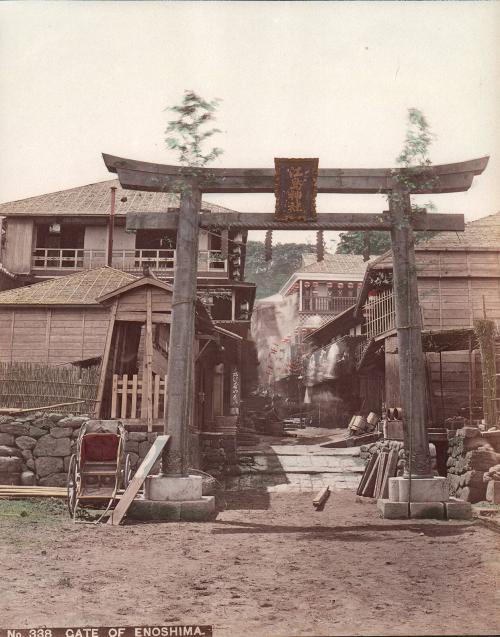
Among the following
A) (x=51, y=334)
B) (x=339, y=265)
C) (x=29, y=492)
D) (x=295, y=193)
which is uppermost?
(x=339, y=265)

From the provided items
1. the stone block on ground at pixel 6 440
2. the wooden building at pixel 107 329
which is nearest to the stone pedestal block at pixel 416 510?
the wooden building at pixel 107 329

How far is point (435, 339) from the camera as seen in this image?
16.9 metres

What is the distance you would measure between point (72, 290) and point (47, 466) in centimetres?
903

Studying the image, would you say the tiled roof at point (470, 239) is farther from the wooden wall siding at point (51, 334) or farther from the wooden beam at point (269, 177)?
the wooden wall siding at point (51, 334)

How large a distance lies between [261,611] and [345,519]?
5392mm

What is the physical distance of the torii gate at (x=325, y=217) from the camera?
390 inches

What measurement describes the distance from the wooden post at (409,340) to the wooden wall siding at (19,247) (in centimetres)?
2207

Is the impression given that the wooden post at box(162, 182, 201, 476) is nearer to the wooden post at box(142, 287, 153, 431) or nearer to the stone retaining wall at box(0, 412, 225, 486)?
the wooden post at box(142, 287, 153, 431)

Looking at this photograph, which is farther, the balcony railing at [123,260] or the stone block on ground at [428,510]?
the balcony railing at [123,260]

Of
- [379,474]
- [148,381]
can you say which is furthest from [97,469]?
[379,474]

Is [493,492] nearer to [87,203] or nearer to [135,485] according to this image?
[135,485]

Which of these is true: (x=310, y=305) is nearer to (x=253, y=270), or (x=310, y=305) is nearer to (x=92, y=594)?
(x=253, y=270)

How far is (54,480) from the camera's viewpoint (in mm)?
11836

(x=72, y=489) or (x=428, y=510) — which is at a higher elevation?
(x=72, y=489)
